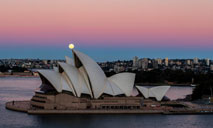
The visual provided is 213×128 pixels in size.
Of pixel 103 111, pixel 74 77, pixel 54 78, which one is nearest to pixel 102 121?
pixel 103 111

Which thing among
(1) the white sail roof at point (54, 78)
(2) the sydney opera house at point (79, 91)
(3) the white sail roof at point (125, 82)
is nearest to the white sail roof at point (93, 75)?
(2) the sydney opera house at point (79, 91)

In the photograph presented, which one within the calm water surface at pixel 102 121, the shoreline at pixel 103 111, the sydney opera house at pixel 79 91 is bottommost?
the calm water surface at pixel 102 121

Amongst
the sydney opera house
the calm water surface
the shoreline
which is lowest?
the calm water surface

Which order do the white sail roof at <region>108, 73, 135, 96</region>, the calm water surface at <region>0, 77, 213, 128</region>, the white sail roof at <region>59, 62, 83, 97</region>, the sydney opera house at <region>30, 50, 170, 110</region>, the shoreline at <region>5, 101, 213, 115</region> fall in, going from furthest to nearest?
1. the white sail roof at <region>108, 73, 135, 96</region>
2. the white sail roof at <region>59, 62, 83, 97</region>
3. the sydney opera house at <region>30, 50, 170, 110</region>
4. the shoreline at <region>5, 101, 213, 115</region>
5. the calm water surface at <region>0, 77, 213, 128</region>

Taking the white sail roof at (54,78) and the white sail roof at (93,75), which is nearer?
the white sail roof at (54,78)

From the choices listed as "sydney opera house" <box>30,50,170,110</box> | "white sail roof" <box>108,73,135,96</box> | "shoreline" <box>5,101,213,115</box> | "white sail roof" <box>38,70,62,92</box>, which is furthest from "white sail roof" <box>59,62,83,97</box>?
"white sail roof" <box>108,73,135,96</box>

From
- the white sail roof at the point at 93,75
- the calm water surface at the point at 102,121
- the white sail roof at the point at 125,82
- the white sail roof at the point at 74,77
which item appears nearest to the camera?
the calm water surface at the point at 102,121

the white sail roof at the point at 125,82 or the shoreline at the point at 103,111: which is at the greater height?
the white sail roof at the point at 125,82

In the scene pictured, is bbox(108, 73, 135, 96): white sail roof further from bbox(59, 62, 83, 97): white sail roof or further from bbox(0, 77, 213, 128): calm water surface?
bbox(0, 77, 213, 128): calm water surface

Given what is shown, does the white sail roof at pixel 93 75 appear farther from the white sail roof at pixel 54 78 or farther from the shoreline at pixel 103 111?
the white sail roof at pixel 54 78

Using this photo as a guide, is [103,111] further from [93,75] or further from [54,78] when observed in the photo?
[54,78]
